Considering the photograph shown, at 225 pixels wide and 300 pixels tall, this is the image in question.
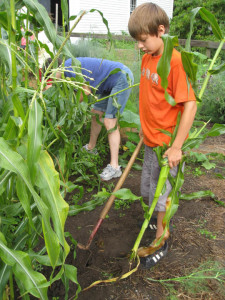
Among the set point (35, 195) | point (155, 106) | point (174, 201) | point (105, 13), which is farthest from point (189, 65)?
point (105, 13)

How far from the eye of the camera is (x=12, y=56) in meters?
1.16

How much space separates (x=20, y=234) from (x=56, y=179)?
0.52 metres

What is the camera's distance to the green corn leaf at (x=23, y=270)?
3.59 feet

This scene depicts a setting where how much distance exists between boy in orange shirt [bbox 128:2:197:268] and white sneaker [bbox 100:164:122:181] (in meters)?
0.93

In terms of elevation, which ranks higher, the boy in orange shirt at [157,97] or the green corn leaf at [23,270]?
the boy in orange shirt at [157,97]

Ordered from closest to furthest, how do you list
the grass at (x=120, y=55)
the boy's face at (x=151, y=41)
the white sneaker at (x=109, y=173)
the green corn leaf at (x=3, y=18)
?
the green corn leaf at (x=3, y=18) < the boy's face at (x=151, y=41) < the white sneaker at (x=109, y=173) < the grass at (x=120, y=55)

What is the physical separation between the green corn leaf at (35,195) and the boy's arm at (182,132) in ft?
3.09

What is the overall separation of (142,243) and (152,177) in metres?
0.50

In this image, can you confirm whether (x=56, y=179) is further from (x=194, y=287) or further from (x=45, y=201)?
(x=194, y=287)

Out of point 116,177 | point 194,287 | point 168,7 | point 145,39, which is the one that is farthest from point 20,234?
point 168,7

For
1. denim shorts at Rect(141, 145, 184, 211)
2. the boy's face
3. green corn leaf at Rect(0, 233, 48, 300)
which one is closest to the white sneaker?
denim shorts at Rect(141, 145, 184, 211)

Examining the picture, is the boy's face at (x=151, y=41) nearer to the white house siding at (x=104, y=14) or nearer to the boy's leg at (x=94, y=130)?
the boy's leg at (x=94, y=130)

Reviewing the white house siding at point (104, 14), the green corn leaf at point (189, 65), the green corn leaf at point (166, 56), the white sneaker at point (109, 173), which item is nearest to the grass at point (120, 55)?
the white sneaker at point (109, 173)

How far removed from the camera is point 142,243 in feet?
7.28
